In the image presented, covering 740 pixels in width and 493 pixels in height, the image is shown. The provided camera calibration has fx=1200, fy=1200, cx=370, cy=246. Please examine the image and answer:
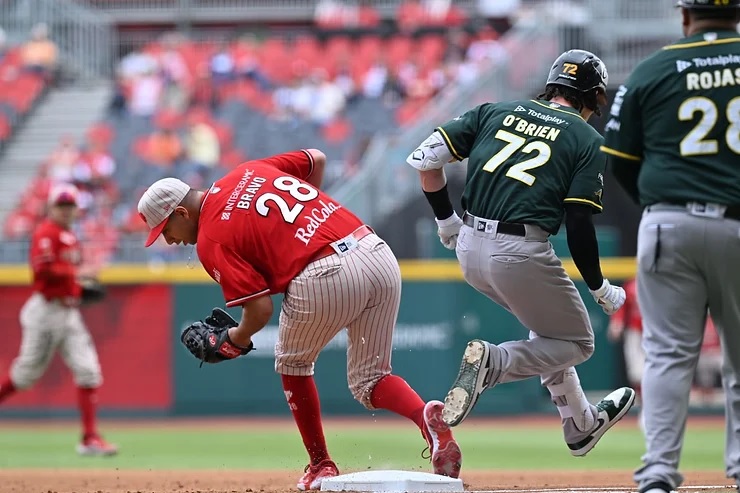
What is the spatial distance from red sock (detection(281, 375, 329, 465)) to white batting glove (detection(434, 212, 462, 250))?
106cm

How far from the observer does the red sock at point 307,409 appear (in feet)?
21.0

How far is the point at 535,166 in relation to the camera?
589 centimetres

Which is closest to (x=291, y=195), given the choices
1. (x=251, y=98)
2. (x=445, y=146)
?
(x=445, y=146)

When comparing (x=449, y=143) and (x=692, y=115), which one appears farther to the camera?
(x=449, y=143)

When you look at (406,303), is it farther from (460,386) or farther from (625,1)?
(460,386)

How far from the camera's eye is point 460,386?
595 centimetres

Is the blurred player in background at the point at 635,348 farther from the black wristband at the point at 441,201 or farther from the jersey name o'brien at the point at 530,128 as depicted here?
the jersey name o'brien at the point at 530,128

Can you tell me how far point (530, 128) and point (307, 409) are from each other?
6.28 feet

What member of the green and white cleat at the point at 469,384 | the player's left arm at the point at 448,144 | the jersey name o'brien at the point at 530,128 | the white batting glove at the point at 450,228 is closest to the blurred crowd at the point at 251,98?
the white batting glove at the point at 450,228

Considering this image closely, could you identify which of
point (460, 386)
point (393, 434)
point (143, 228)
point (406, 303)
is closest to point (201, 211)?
point (460, 386)

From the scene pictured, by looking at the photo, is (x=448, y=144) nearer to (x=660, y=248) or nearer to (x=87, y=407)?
(x=660, y=248)

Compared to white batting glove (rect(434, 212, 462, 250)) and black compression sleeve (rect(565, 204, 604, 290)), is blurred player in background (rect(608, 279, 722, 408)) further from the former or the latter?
black compression sleeve (rect(565, 204, 604, 290))

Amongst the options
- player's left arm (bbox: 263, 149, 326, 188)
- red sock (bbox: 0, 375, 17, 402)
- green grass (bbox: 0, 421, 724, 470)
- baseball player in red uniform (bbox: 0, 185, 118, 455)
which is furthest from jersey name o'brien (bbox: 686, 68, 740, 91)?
red sock (bbox: 0, 375, 17, 402)

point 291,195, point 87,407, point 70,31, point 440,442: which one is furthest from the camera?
point 70,31
